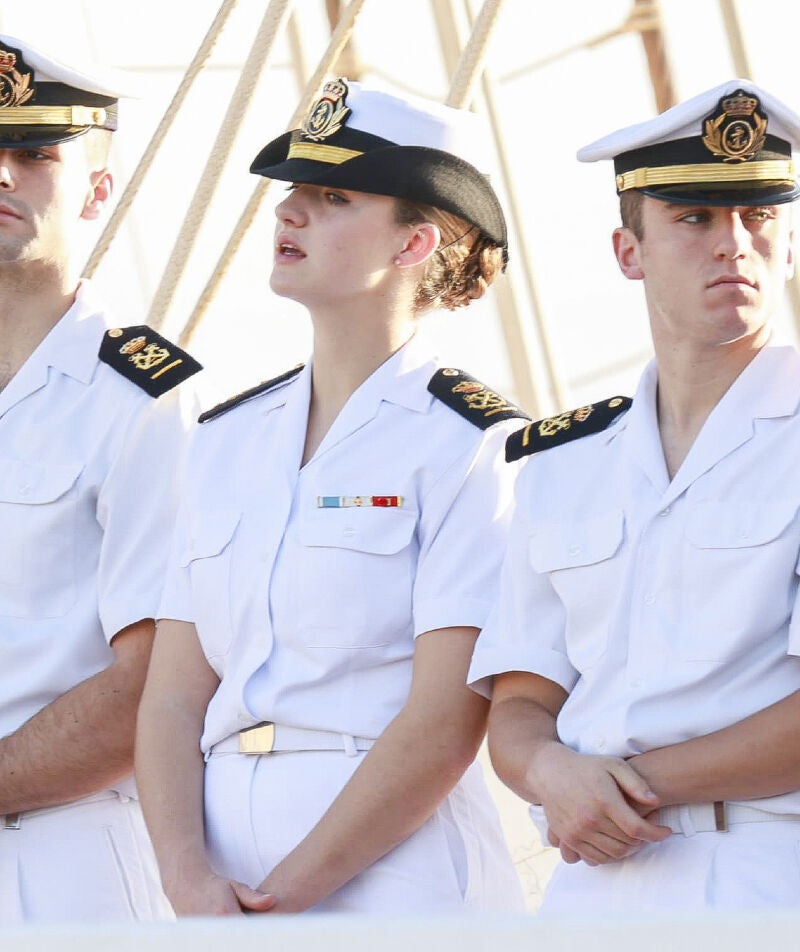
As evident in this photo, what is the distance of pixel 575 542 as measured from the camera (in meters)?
2.26

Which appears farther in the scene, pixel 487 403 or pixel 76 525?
pixel 76 525

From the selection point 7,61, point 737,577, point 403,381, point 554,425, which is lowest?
point 737,577

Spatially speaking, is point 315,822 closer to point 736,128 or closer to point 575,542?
point 575,542

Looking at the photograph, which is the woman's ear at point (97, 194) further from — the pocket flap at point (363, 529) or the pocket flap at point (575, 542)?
the pocket flap at point (575, 542)

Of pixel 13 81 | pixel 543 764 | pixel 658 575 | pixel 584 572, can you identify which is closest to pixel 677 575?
pixel 658 575

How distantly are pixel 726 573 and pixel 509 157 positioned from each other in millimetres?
3892

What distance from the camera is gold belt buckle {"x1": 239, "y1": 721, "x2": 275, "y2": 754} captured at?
2.32m

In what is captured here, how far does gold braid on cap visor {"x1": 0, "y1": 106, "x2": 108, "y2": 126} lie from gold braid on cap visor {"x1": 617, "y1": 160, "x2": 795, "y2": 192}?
970mm

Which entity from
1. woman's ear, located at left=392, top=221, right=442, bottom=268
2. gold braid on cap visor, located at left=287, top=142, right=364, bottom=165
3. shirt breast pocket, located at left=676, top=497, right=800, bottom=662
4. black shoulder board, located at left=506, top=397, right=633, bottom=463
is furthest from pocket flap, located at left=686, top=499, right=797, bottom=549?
gold braid on cap visor, located at left=287, top=142, right=364, bottom=165

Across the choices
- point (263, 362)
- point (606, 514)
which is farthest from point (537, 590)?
point (263, 362)

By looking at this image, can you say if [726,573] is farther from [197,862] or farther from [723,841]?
[197,862]

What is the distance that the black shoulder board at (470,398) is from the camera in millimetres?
2488

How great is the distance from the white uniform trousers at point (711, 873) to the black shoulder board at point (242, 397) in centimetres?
91

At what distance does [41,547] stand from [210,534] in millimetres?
284
